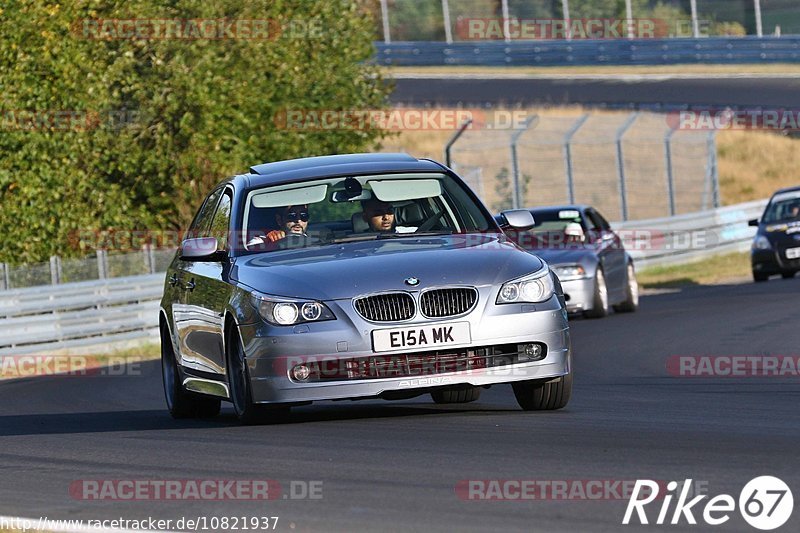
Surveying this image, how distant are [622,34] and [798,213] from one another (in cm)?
2391

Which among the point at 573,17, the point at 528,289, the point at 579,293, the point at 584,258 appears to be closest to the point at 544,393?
the point at 528,289

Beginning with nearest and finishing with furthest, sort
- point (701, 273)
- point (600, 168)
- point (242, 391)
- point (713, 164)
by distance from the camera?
point (242, 391)
point (701, 273)
point (713, 164)
point (600, 168)

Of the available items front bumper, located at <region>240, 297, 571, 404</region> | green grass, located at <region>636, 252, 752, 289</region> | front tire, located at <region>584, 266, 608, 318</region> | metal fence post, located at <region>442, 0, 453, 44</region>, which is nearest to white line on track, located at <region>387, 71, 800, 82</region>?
metal fence post, located at <region>442, 0, 453, 44</region>

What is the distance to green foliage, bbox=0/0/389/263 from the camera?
27266mm

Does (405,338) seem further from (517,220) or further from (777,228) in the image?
(777,228)

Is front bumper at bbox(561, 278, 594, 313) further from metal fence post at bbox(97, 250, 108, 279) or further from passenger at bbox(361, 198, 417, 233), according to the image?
passenger at bbox(361, 198, 417, 233)

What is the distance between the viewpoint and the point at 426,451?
8.43 m

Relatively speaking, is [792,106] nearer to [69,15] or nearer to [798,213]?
[798,213]

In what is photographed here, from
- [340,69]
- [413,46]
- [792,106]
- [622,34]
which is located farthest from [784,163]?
[340,69]

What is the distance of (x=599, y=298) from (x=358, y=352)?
12.9 meters

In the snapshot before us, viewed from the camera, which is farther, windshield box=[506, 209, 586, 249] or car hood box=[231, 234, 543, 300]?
windshield box=[506, 209, 586, 249]

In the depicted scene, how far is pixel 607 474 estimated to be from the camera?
7316 millimetres

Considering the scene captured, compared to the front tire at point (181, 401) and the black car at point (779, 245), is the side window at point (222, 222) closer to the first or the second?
the front tire at point (181, 401)

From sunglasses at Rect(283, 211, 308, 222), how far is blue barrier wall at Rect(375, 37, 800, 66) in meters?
39.0
